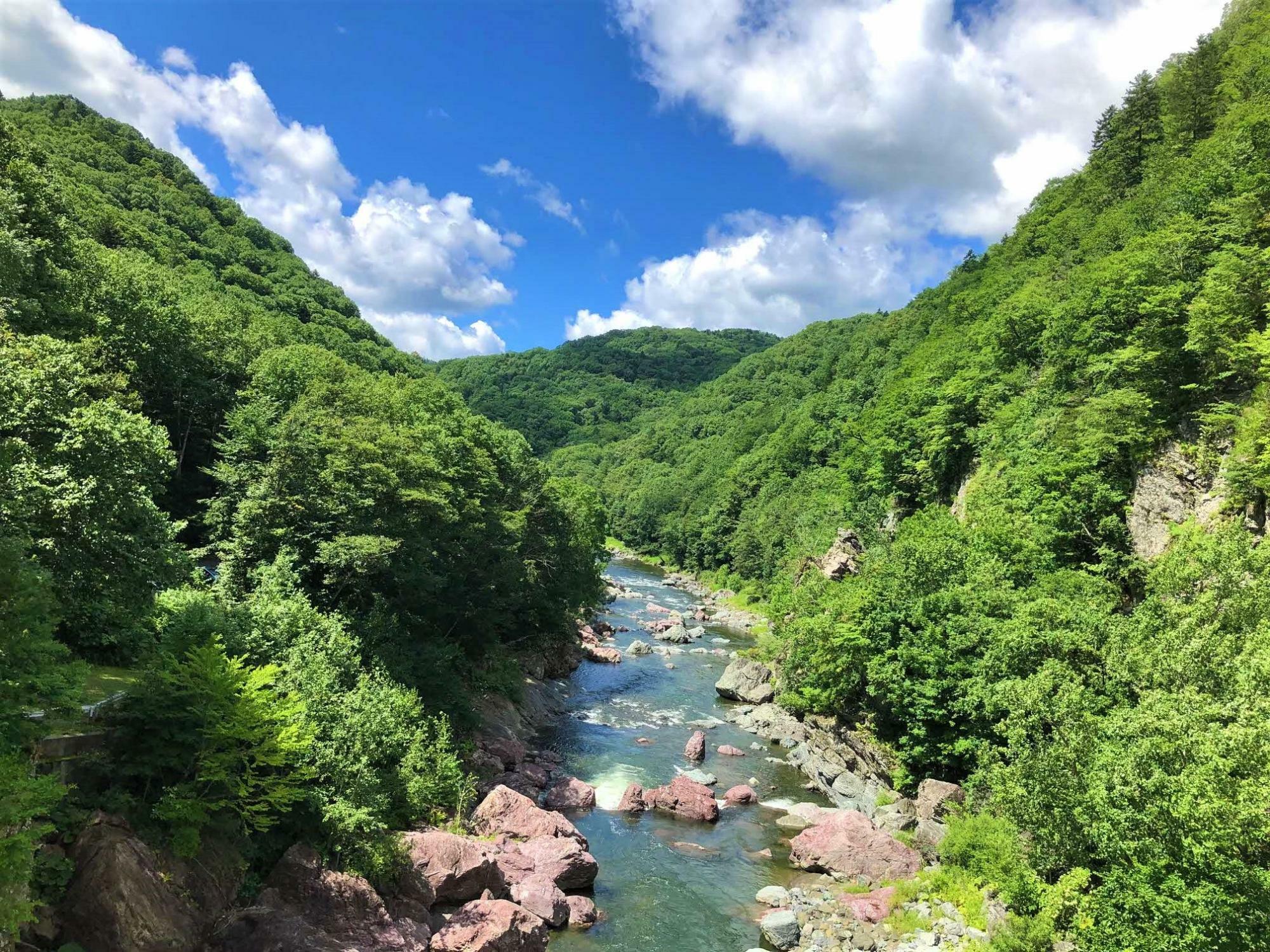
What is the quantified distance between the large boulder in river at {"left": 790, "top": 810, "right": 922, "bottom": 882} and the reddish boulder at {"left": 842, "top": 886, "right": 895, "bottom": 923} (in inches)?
46.2

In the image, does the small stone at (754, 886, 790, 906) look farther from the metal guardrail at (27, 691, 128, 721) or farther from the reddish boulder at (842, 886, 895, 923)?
the metal guardrail at (27, 691, 128, 721)

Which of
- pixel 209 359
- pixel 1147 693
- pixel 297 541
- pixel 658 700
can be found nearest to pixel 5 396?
pixel 297 541

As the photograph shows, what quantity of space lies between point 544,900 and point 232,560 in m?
18.1

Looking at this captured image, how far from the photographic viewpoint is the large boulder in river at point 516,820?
24.5m

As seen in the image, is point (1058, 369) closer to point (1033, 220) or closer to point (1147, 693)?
point (1147, 693)

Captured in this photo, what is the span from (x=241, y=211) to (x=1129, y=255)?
122m

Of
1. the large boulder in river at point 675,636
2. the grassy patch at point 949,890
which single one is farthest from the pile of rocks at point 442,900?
the large boulder in river at point 675,636

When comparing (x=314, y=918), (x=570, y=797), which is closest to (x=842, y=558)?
(x=570, y=797)

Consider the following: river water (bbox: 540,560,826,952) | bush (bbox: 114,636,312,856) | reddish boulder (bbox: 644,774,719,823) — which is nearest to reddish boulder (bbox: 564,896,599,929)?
river water (bbox: 540,560,826,952)

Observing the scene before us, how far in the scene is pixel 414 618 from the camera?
3291 centimetres

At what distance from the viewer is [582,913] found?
820 inches

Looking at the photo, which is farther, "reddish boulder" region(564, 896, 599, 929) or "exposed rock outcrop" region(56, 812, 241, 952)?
"reddish boulder" region(564, 896, 599, 929)

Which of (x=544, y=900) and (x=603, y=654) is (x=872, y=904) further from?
(x=603, y=654)

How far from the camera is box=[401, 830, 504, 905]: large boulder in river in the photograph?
19.9 metres
